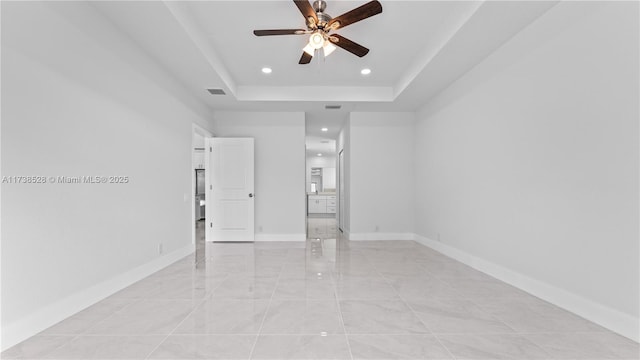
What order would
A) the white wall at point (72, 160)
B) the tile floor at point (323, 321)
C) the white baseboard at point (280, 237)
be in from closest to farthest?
the tile floor at point (323, 321)
the white wall at point (72, 160)
the white baseboard at point (280, 237)

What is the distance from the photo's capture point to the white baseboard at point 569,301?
1.94 metres

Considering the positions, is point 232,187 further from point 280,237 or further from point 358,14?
point 358,14

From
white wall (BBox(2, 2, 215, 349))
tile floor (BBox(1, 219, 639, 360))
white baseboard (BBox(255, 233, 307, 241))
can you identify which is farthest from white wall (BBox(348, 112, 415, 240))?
white wall (BBox(2, 2, 215, 349))

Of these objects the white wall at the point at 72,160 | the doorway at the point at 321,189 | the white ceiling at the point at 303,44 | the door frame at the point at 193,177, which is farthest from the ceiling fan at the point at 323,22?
the doorway at the point at 321,189

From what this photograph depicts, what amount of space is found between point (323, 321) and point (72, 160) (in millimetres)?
2405

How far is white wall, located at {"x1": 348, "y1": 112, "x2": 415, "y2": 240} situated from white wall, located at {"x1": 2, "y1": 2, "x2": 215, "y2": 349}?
356 centimetres

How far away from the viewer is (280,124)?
5.83 meters

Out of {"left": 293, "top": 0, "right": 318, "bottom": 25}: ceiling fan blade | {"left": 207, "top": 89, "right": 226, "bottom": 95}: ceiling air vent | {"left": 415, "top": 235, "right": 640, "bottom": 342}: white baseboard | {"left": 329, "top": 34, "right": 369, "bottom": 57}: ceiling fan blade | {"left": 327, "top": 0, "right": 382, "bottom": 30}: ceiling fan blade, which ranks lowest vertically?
{"left": 415, "top": 235, "right": 640, "bottom": 342}: white baseboard

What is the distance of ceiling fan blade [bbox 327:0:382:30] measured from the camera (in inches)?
94.7

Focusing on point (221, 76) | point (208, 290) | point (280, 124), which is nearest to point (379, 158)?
point (280, 124)

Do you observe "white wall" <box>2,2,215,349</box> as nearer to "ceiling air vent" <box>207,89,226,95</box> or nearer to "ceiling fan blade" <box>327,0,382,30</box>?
"ceiling air vent" <box>207,89,226,95</box>

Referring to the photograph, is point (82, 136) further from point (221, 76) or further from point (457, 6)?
point (457, 6)

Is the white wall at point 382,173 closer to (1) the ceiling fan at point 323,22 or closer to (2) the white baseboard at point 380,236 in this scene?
(2) the white baseboard at point 380,236

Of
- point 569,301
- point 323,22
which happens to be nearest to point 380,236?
point 569,301
